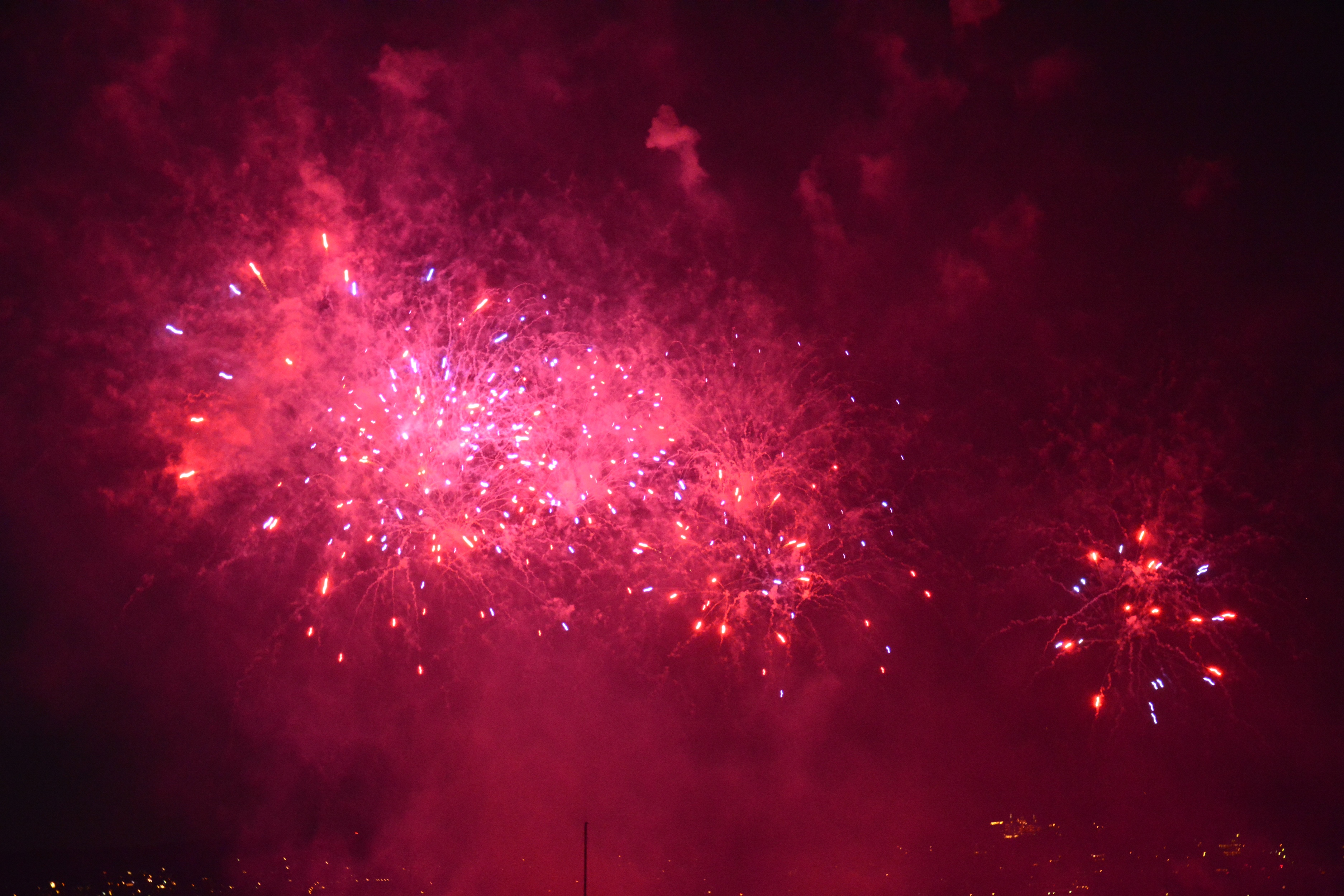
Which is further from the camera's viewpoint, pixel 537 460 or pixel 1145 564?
pixel 1145 564

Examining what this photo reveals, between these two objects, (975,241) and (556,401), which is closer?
(556,401)

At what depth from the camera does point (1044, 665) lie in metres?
7.03

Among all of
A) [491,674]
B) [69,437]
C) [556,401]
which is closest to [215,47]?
[69,437]

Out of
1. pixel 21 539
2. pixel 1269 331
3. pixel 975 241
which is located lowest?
pixel 21 539

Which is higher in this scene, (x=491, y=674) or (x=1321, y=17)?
(x=1321, y=17)

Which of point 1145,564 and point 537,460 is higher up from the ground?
point 537,460

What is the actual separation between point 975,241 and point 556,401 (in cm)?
419

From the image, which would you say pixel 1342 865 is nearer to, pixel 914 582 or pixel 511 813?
pixel 914 582

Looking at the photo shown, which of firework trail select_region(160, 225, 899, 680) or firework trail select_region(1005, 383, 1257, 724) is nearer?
firework trail select_region(160, 225, 899, 680)

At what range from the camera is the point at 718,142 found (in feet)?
23.6

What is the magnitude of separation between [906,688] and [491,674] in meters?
3.85

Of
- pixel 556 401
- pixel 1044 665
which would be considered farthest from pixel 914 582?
pixel 556 401

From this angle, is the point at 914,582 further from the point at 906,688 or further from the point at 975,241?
the point at 975,241

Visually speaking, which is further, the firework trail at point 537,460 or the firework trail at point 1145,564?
the firework trail at point 1145,564
